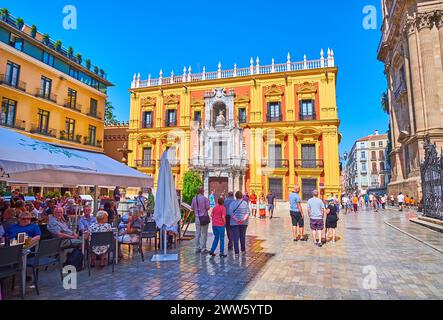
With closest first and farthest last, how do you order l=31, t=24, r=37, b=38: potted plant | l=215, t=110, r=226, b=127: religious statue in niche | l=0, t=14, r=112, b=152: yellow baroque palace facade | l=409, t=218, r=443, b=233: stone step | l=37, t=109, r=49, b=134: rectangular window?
l=409, t=218, r=443, b=233: stone step, l=0, t=14, r=112, b=152: yellow baroque palace facade, l=31, t=24, r=37, b=38: potted plant, l=37, t=109, r=49, b=134: rectangular window, l=215, t=110, r=226, b=127: religious statue in niche

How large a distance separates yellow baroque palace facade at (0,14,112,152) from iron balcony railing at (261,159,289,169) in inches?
678

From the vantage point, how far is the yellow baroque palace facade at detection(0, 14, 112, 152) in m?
19.8

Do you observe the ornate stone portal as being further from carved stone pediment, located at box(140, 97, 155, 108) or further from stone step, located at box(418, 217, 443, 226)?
stone step, located at box(418, 217, 443, 226)

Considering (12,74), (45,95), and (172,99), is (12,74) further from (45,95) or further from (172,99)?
(172,99)

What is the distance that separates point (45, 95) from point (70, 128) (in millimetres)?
3664

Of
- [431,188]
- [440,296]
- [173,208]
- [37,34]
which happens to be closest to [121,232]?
[173,208]

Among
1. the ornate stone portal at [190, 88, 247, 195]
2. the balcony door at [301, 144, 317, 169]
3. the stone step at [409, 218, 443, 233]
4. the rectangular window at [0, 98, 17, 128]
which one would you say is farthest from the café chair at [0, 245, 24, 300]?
the balcony door at [301, 144, 317, 169]

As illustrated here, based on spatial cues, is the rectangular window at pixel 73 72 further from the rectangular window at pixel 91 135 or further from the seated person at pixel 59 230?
the seated person at pixel 59 230

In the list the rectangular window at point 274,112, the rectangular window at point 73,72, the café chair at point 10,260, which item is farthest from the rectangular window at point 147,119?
the café chair at point 10,260

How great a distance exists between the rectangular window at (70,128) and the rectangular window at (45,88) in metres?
2.81

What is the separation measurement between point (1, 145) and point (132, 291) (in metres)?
3.08

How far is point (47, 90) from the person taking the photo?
23.2 metres

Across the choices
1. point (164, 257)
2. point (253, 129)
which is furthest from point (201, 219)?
point (253, 129)
